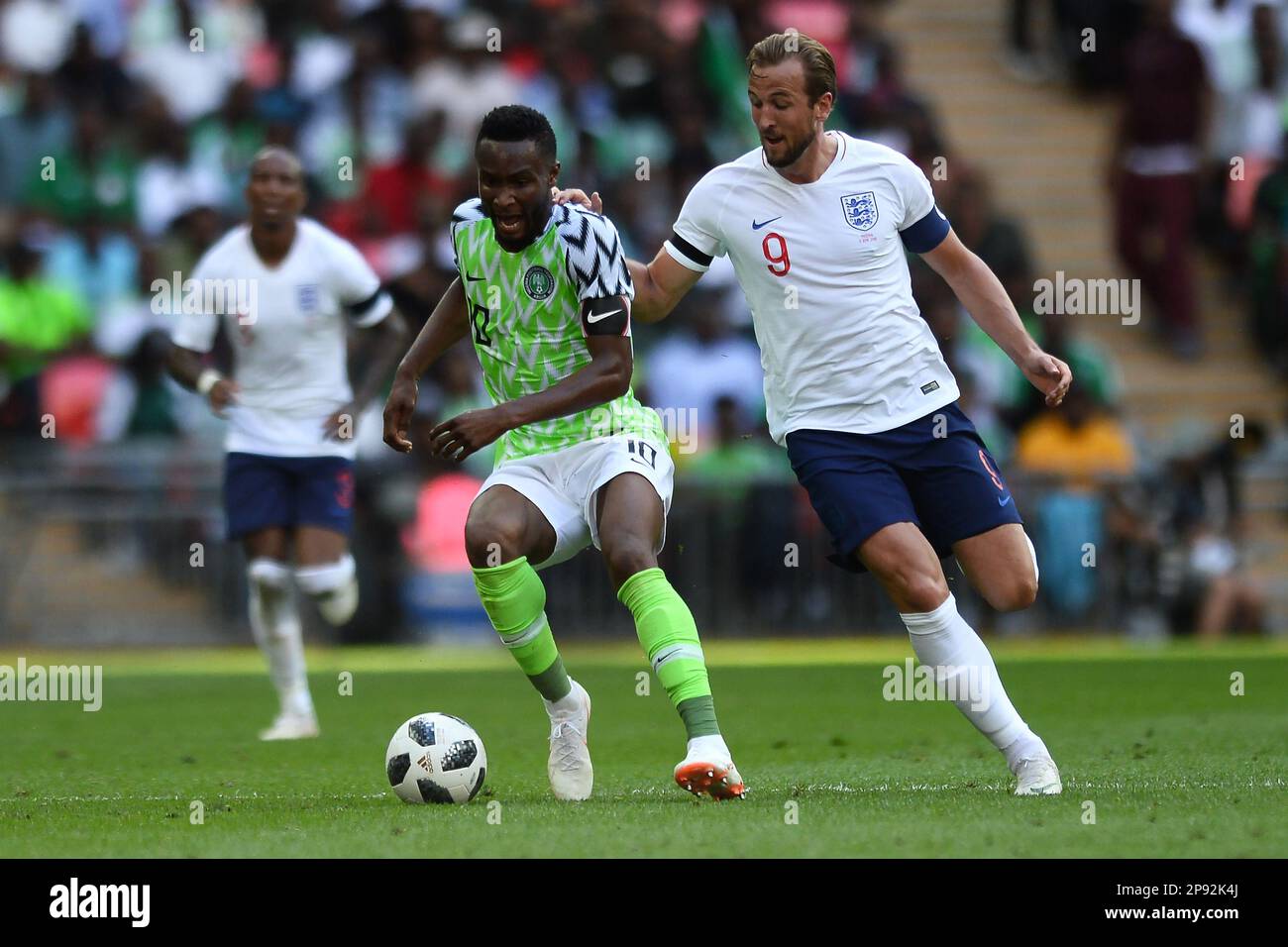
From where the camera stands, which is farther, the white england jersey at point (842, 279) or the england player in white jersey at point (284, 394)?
the england player in white jersey at point (284, 394)

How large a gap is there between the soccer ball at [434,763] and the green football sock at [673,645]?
0.79 m

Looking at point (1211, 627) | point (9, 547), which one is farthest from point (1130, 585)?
point (9, 547)

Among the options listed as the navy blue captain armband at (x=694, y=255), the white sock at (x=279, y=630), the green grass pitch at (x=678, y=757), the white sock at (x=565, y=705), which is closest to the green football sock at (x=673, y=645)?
the green grass pitch at (x=678, y=757)

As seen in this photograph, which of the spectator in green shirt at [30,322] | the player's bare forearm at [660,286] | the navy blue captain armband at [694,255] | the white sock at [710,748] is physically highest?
the spectator in green shirt at [30,322]

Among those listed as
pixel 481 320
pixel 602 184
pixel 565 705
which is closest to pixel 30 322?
pixel 602 184

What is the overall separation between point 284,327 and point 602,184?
24.0ft

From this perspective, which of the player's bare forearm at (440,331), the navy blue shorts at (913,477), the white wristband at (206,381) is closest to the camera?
the navy blue shorts at (913,477)

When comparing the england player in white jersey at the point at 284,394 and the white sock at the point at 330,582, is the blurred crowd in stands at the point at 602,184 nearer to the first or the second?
the white sock at the point at 330,582

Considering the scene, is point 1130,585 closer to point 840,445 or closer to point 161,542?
point 161,542

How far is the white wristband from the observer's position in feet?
36.8

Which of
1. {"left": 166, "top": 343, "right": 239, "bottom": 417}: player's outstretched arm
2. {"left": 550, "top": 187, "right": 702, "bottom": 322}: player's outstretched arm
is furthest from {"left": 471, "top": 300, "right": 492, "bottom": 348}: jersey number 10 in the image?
{"left": 166, "top": 343, "right": 239, "bottom": 417}: player's outstretched arm

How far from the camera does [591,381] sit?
25.8 ft

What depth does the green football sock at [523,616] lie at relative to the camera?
793 centimetres

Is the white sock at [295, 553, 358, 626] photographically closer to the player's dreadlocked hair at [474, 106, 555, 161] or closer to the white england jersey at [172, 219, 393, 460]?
the white england jersey at [172, 219, 393, 460]
